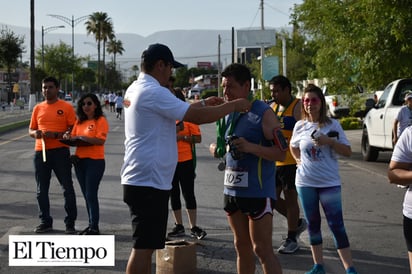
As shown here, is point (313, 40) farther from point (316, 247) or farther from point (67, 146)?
point (316, 247)

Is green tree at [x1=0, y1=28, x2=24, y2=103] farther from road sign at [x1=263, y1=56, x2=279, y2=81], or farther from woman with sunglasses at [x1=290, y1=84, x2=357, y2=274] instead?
woman with sunglasses at [x1=290, y1=84, x2=357, y2=274]

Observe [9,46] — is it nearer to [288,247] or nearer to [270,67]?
[270,67]

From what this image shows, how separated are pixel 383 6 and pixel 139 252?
11.3 meters

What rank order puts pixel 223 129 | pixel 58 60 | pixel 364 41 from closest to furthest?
pixel 223 129 < pixel 364 41 < pixel 58 60

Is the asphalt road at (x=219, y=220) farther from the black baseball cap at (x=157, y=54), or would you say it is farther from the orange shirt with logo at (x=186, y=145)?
the black baseball cap at (x=157, y=54)

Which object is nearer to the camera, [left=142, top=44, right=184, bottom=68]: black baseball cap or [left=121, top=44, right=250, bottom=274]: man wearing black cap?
[left=121, top=44, right=250, bottom=274]: man wearing black cap

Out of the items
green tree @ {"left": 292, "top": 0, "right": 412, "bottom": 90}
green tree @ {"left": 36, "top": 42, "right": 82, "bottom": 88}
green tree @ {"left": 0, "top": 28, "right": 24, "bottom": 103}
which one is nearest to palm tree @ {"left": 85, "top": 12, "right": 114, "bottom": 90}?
green tree @ {"left": 36, "top": 42, "right": 82, "bottom": 88}

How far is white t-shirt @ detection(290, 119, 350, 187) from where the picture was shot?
615 centimetres

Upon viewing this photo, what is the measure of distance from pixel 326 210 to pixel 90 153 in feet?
10.7

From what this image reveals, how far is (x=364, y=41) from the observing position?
54.2 feet

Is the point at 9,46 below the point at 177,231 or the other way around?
the other way around

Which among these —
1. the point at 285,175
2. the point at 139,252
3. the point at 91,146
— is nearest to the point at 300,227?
the point at 285,175

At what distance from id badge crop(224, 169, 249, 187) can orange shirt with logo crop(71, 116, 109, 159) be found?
3239mm

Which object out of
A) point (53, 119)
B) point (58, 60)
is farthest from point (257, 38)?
point (58, 60)
